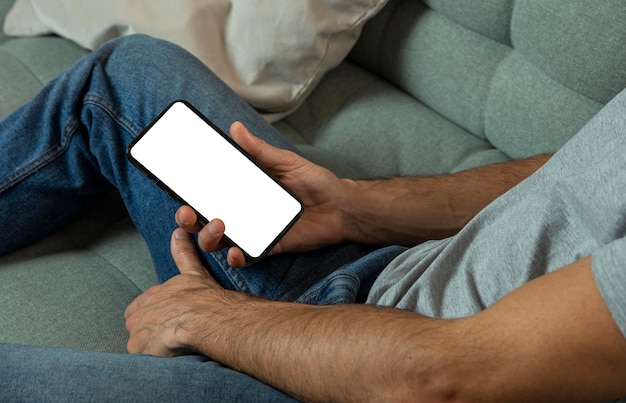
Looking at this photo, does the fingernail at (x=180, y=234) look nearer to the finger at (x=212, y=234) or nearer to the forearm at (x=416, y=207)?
the finger at (x=212, y=234)

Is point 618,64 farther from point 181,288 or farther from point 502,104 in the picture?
point 181,288

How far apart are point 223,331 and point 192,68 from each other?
0.42m

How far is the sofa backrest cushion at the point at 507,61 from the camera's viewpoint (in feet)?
3.17

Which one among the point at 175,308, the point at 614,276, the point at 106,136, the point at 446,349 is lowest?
the point at 175,308

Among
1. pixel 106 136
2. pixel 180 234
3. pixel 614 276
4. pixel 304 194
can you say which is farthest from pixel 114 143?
pixel 614 276

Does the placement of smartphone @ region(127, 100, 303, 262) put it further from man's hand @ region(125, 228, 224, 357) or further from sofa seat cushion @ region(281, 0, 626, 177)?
sofa seat cushion @ region(281, 0, 626, 177)

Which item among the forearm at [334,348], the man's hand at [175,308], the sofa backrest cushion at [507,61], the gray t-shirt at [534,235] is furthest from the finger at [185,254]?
the sofa backrest cushion at [507,61]

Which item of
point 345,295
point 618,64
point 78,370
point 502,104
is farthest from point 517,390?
point 502,104

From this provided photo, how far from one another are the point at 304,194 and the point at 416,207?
0.15 meters

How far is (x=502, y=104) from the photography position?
3.70 feet

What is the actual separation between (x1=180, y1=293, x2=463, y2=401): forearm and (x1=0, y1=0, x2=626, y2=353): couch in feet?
0.82

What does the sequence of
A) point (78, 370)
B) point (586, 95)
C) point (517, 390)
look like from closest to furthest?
point (517, 390) → point (78, 370) → point (586, 95)

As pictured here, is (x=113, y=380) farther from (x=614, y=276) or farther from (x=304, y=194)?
(x=614, y=276)

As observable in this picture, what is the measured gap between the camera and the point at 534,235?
68 cm
